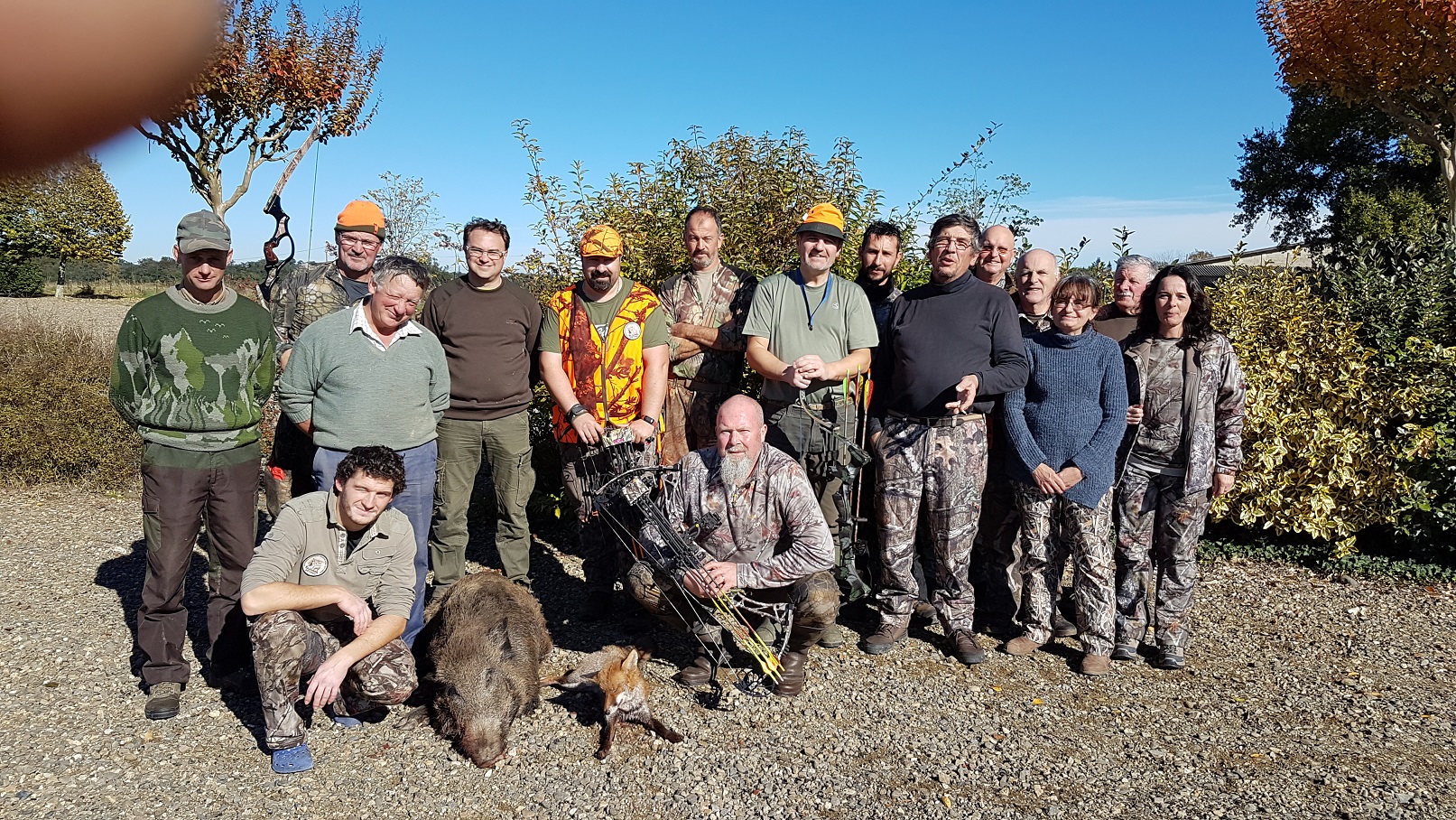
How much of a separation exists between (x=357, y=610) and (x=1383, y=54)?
56.0 ft

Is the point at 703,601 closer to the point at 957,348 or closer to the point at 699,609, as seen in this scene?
the point at 699,609

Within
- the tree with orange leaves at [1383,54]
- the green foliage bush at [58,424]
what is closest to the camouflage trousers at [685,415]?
the green foliage bush at [58,424]

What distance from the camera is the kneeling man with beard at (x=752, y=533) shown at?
435 cm

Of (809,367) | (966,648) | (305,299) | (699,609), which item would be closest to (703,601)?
(699,609)

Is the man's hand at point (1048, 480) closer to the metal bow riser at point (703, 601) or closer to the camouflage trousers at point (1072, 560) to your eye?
the camouflage trousers at point (1072, 560)

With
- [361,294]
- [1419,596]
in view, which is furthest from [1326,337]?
[361,294]

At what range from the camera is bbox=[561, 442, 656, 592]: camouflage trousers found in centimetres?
498

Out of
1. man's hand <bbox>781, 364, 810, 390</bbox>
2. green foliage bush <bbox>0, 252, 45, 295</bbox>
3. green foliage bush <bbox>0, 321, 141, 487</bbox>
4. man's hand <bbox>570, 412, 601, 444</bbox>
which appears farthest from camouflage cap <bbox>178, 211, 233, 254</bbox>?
green foliage bush <bbox>0, 252, 45, 295</bbox>

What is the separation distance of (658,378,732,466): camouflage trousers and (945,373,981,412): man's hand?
1462mm

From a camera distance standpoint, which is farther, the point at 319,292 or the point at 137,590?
the point at 137,590

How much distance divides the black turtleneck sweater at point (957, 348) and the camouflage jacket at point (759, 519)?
82 centimetres

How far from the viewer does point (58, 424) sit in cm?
829

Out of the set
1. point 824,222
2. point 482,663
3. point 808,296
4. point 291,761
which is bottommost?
point 291,761

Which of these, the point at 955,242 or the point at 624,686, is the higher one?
the point at 955,242
